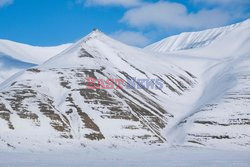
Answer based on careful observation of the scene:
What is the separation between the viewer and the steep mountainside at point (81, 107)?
87.7m

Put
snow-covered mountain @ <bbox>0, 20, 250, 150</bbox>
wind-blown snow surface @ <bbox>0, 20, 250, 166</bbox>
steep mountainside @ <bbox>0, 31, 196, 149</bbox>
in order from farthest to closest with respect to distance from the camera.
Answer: snow-covered mountain @ <bbox>0, 20, 250, 150</bbox> < steep mountainside @ <bbox>0, 31, 196, 149</bbox> < wind-blown snow surface @ <bbox>0, 20, 250, 166</bbox>

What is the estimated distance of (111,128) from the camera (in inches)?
3836

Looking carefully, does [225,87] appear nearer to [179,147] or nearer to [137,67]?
[137,67]

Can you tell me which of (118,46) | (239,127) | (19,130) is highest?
(118,46)

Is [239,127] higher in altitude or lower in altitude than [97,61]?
lower

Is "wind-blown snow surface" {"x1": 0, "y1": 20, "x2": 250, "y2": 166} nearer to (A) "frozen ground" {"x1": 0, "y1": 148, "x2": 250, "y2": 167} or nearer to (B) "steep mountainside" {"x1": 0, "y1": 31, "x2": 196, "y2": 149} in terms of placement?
(B) "steep mountainside" {"x1": 0, "y1": 31, "x2": 196, "y2": 149}

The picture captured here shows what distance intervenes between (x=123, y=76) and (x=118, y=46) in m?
50.7

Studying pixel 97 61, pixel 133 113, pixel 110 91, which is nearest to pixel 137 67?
pixel 97 61

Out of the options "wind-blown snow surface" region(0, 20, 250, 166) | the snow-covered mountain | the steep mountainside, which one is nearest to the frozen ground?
"wind-blown snow surface" region(0, 20, 250, 166)

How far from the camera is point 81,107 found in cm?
10431

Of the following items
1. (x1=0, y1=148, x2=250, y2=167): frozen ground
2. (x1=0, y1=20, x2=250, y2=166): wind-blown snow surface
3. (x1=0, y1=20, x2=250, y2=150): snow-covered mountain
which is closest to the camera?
(x1=0, y1=148, x2=250, y2=167): frozen ground

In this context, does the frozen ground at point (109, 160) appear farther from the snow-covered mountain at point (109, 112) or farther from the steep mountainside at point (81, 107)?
the steep mountainside at point (81, 107)

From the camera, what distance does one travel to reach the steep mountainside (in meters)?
87.7

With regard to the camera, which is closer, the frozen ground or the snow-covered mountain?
the frozen ground
